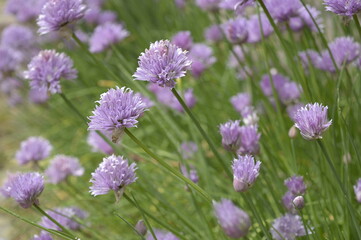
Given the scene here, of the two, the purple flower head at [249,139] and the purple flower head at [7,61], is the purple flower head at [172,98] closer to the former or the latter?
the purple flower head at [249,139]

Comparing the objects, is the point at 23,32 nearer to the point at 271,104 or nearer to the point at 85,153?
the point at 85,153

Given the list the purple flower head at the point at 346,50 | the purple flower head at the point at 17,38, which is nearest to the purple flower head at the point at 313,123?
the purple flower head at the point at 346,50

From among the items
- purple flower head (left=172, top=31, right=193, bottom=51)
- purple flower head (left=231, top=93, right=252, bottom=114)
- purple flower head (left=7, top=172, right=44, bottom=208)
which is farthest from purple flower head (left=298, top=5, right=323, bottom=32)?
purple flower head (left=7, top=172, right=44, bottom=208)

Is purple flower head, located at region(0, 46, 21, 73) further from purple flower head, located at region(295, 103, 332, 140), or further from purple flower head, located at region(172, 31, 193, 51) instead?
purple flower head, located at region(295, 103, 332, 140)

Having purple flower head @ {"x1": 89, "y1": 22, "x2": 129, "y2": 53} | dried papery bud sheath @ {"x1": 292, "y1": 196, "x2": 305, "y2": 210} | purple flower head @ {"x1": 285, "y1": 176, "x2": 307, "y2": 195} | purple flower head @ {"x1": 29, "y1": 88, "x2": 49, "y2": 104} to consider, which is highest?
purple flower head @ {"x1": 89, "y1": 22, "x2": 129, "y2": 53}

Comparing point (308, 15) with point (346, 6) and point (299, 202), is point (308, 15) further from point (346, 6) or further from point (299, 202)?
point (299, 202)

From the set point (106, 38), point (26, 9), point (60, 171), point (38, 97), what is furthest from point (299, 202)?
point (26, 9)
